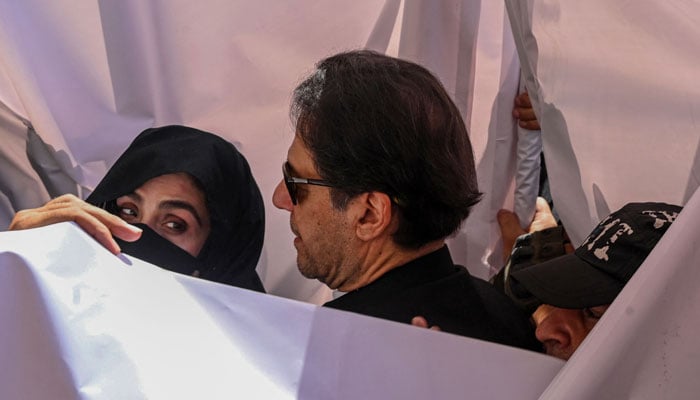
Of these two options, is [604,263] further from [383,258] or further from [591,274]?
[383,258]

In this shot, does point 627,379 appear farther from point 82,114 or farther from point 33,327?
point 82,114

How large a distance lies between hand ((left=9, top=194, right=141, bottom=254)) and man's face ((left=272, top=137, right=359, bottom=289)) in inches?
11.6

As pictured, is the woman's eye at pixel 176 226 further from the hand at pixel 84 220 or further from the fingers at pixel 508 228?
the fingers at pixel 508 228

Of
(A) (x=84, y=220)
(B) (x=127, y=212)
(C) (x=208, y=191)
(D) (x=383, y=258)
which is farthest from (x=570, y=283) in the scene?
(B) (x=127, y=212)

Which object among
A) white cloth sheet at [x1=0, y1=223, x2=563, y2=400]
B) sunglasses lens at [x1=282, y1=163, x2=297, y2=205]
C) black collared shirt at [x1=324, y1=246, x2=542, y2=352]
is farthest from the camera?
sunglasses lens at [x1=282, y1=163, x2=297, y2=205]

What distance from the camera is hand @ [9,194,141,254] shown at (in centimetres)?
103

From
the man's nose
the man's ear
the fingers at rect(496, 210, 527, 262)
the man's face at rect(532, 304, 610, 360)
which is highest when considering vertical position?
the man's ear

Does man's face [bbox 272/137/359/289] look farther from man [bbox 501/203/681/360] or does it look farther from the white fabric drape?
the white fabric drape

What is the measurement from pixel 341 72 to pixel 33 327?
0.65m

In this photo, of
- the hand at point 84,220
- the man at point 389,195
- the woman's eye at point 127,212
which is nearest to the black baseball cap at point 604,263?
the man at point 389,195

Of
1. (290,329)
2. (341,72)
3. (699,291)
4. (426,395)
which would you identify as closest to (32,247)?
(290,329)

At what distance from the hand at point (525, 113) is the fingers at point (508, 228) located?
226 millimetres

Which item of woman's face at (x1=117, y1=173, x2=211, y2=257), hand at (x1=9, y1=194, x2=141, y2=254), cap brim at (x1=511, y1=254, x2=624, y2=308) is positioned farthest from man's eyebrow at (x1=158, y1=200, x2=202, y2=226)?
cap brim at (x1=511, y1=254, x2=624, y2=308)

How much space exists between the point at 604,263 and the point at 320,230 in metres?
0.44
